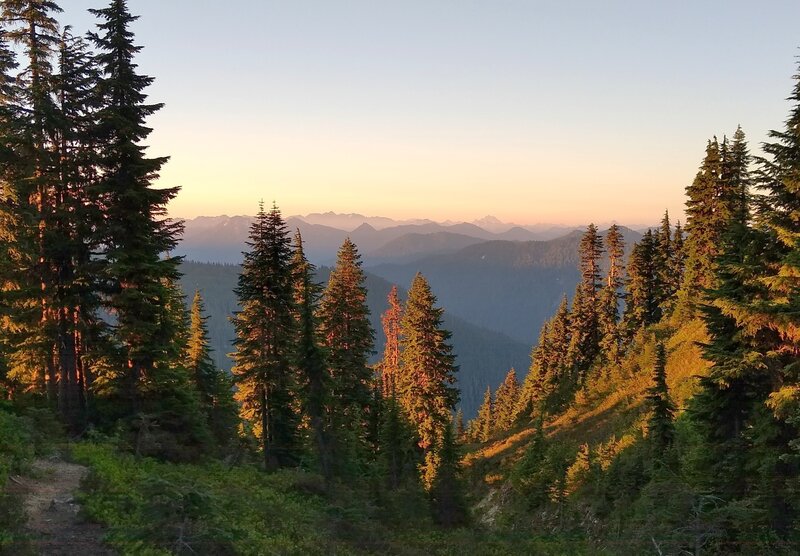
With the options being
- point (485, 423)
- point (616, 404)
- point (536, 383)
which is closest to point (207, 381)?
point (616, 404)

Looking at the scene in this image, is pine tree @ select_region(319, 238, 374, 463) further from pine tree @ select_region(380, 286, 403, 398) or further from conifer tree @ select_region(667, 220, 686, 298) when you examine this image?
conifer tree @ select_region(667, 220, 686, 298)

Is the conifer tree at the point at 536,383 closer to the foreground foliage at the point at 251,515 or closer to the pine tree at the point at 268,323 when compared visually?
the pine tree at the point at 268,323

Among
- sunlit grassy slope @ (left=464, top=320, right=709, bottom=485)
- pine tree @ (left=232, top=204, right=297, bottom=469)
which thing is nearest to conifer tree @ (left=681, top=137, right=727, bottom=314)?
sunlit grassy slope @ (left=464, top=320, right=709, bottom=485)

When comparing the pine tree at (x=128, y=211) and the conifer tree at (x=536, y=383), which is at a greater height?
the pine tree at (x=128, y=211)

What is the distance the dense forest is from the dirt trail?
12cm

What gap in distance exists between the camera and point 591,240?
5016 centimetres

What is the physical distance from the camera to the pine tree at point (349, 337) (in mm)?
32062

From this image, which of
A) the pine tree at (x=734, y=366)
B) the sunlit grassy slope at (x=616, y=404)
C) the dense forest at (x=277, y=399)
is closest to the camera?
the dense forest at (x=277, y=399)

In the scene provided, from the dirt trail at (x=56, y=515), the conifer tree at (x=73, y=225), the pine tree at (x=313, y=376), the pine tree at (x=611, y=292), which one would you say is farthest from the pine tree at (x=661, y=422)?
the pine tree at (x=611, y=292)

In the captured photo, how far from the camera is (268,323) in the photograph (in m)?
24.0

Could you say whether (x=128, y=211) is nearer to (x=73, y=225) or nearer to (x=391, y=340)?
(x=73, y=225)

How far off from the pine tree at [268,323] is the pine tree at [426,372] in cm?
1166

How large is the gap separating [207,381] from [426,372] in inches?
652

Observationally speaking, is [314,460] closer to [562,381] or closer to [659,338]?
[659,338]
